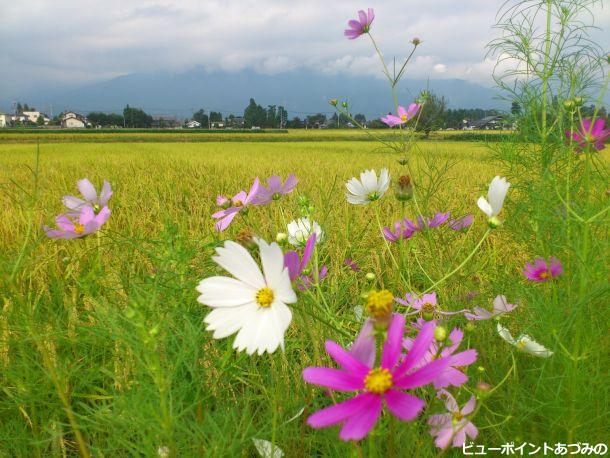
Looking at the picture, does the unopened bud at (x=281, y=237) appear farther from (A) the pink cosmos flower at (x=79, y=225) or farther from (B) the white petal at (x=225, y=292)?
(A) the pink cosmos flower at (x=79, y=225)

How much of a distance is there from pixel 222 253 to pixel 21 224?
6.75 ft

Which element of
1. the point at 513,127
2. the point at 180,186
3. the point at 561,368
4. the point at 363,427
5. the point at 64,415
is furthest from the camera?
the point at 180,186

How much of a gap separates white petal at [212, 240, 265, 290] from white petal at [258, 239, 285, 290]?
32 mm

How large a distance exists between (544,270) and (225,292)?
748 mm

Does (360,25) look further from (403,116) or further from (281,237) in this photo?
(281,237)

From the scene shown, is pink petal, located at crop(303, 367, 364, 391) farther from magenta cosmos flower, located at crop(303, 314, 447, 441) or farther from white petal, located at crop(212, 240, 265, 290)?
white petal, located at crop(212, 240, 265, 290)

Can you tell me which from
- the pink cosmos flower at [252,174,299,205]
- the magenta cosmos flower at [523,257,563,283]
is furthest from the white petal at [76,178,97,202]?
the magenta cosmos flower at [523,257,563,283]

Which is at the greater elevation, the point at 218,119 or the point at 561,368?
the point at 218,119

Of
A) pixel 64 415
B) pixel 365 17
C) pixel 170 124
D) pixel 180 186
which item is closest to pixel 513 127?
pixel 365 17

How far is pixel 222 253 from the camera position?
561 mm

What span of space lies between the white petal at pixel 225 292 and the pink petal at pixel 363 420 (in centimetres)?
21

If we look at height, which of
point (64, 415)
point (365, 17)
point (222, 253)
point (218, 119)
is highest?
point (218, 119)

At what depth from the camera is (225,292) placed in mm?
589

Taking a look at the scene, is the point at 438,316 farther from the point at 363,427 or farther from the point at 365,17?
the point at 365,17
